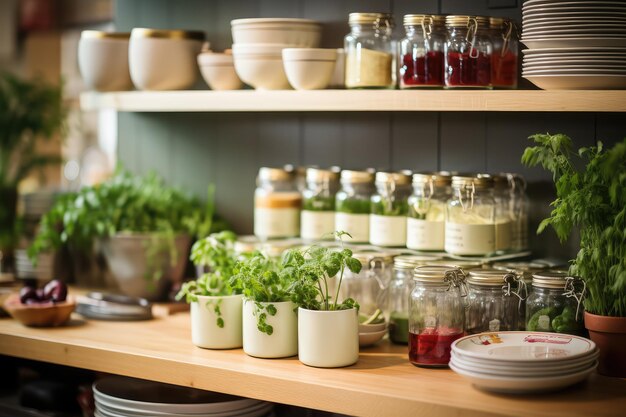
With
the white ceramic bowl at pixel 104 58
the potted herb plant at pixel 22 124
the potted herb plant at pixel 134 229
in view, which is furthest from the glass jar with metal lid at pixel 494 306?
the potted herb plant at pixel 22 124

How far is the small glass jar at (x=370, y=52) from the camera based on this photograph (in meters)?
2.08

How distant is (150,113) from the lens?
278 cm

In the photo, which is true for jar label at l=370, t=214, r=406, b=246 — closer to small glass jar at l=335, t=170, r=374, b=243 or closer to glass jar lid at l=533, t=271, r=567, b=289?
small glass jar at l=335, t=170, r=374, b=243

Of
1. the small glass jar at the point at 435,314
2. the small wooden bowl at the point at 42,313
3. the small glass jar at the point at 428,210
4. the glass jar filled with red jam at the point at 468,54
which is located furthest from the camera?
the small wooden bowl at the point at 42,313

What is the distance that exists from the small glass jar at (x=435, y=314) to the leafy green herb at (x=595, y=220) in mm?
218

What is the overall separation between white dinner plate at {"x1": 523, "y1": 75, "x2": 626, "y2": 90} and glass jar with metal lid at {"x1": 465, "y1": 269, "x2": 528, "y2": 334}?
395 mm

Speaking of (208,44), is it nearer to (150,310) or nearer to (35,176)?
(150,310)

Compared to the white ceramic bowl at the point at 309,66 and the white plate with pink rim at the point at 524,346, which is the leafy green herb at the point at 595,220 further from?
the white ceramic bowl at the point at 309,66

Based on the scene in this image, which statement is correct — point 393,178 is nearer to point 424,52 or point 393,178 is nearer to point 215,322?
point 424,52

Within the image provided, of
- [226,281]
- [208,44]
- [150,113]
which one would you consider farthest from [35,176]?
[226,281]

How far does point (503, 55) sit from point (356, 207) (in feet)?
1.66

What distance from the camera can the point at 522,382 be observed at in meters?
1.62

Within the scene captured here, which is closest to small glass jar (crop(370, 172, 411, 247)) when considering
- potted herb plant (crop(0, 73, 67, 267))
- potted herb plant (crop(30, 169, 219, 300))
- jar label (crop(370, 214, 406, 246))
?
jar label (crop(370, 214, 406, 246))

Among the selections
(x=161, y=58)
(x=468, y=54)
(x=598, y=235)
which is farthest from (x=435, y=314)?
(x=161, y=58)
